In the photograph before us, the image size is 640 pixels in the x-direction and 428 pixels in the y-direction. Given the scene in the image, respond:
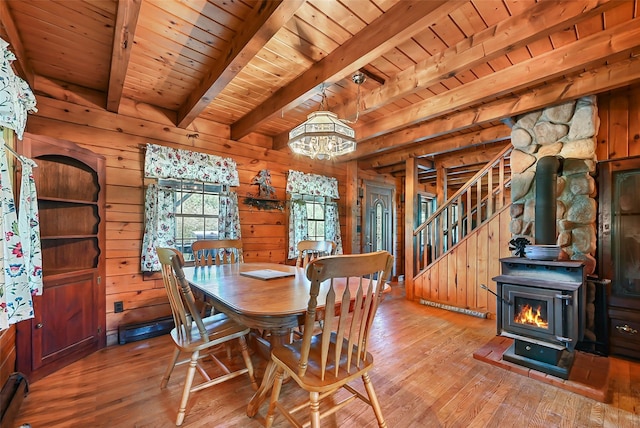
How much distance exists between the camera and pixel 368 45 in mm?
1813

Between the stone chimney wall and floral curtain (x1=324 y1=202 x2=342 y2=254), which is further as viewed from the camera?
floral curtain (x1=324 y1=202 x2=342 y2=254)

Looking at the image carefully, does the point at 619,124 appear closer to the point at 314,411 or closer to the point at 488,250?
the point at 488,250

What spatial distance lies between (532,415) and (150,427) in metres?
2.30

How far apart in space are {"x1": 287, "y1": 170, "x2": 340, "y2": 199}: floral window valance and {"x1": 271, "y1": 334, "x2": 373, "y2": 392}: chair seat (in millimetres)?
2876

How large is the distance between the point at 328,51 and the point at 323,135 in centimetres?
64

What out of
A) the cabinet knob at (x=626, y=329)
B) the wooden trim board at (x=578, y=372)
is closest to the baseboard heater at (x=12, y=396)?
the wooden trim board at (x=578, y=372)

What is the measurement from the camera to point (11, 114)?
1.52 m

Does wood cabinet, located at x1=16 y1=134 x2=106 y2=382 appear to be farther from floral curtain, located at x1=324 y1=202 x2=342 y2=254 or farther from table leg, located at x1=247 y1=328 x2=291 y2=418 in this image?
floral curtain, located at x1=324 y1=202 x2=342 y2=254

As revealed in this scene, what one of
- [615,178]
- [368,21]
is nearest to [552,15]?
[368,21]

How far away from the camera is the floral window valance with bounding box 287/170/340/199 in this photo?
14.0ft

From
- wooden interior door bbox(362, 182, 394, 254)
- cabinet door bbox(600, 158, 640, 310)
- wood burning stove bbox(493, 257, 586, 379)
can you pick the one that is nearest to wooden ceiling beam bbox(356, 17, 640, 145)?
cabinet door bbox(600, 158, 640, 310)

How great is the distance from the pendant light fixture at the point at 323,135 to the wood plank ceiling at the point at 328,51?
32 centimetres

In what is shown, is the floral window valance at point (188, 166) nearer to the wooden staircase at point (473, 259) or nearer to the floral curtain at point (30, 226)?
the floral curtain at point (30, 226)

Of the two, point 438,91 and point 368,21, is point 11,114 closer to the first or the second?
point 368,21
